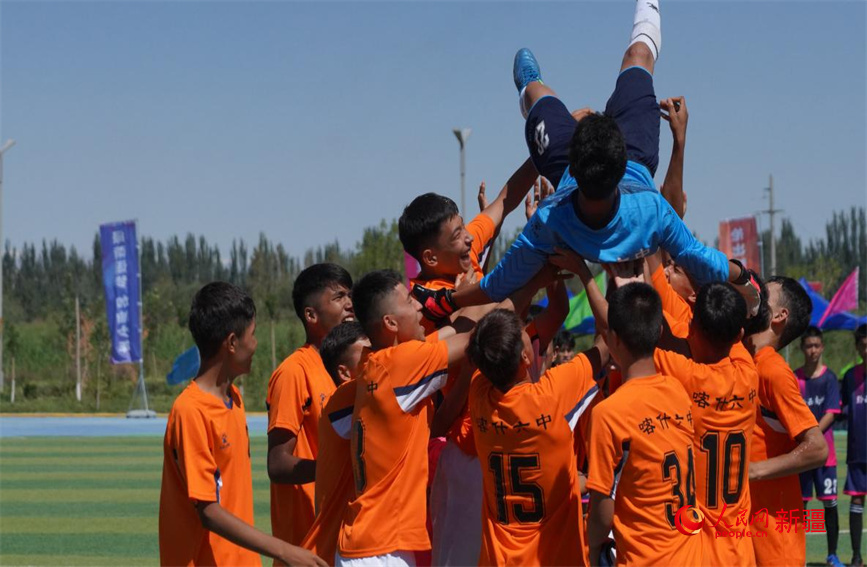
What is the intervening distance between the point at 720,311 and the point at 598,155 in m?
1.18

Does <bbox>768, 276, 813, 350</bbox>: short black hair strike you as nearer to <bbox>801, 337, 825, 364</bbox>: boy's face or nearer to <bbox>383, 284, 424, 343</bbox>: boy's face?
<bbox>383, 284, 424, 343</bbox>: boy's face

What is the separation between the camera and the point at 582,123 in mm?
4734

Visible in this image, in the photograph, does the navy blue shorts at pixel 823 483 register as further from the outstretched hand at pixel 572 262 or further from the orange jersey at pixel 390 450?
the orange jersey at pixel 390 450

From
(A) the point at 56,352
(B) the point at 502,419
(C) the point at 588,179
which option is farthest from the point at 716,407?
(A) the point at 56,352

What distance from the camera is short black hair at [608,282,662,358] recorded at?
4.89 meters

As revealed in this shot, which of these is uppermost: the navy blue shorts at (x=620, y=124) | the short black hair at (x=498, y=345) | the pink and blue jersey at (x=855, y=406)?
the navy blue shorts at (x=620, y=124)

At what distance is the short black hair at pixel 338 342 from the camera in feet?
20.1

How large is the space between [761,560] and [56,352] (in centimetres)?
4694

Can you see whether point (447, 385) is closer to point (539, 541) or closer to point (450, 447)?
point (450, 447)

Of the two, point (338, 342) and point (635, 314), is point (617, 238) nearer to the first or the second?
point (635, 314)

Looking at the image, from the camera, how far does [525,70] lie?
19.7 feet

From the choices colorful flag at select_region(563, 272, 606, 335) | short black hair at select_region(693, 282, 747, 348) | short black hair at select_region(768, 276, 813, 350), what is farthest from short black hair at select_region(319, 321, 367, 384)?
colorful flag at select_region(563, 272, 606, 335)

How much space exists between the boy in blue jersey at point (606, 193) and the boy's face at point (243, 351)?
3.09ft

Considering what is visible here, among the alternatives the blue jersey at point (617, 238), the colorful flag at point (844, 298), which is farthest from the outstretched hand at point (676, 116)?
the colorful flag at point (844, 298)
